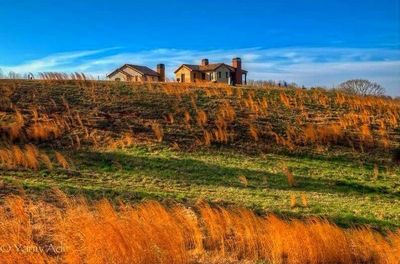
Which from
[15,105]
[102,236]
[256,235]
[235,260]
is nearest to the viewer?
[102,236]

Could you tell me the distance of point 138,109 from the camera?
1117 inches

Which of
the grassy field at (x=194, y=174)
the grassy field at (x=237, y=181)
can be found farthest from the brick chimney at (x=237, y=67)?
the grassy field at (x=237, y=181)

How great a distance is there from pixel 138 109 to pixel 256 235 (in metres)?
20.6

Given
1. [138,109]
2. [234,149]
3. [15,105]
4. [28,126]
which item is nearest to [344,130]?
[234,149]

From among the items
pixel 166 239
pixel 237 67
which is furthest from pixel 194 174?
pixel 237 67

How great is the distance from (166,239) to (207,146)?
1573 centimetres

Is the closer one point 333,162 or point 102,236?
point 102,236

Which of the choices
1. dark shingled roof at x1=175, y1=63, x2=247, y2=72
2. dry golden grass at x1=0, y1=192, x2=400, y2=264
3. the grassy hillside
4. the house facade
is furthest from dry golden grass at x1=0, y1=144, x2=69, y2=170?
dark shingled roof at x1=175, y1=63, x2=247, y2=72

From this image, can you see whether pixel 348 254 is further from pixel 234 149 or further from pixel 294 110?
pixel 294 110

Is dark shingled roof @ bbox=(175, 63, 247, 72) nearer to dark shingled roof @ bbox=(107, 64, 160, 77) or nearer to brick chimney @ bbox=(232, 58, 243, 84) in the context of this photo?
brick chimney @ bbox=(232, 58, 243, 84)

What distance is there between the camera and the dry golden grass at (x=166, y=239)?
7039 millimetres

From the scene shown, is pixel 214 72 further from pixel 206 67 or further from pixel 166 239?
pixel 166 239

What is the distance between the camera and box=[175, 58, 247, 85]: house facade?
6144cm

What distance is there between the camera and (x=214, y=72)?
6506cm
